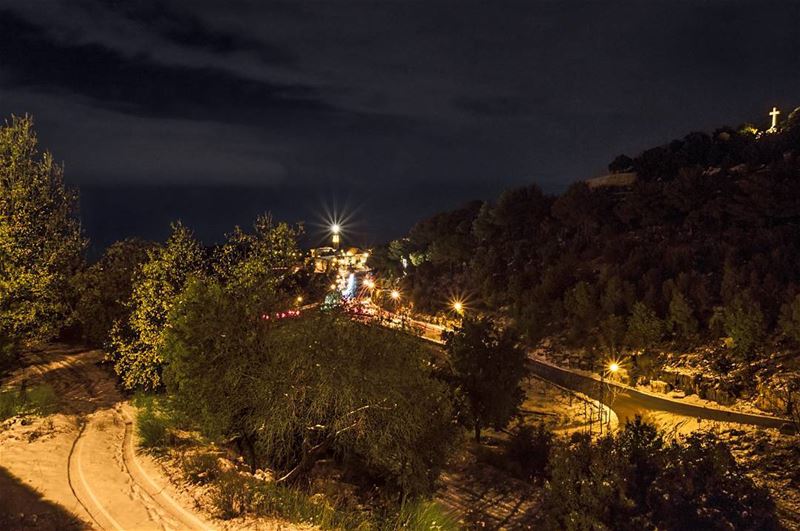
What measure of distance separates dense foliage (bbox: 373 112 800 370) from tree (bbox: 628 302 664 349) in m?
0.06

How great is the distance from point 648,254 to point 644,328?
1309cm

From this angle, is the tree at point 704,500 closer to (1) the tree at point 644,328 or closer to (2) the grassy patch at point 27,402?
(2) the grassy patch at point 27,402

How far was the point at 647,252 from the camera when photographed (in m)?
42.3

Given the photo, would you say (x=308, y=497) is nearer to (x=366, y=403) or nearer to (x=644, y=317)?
(x=366, y=403)

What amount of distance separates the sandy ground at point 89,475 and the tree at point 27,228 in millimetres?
2915

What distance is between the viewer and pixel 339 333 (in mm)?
11617

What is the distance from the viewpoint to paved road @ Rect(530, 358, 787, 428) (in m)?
22.6

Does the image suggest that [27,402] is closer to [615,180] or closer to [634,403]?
[634,403]

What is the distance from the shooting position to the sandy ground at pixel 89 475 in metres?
9.41

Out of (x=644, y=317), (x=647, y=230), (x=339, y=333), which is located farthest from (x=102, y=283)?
(x=647, y=230)

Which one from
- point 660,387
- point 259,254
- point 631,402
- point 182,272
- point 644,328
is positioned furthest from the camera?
point 644,328

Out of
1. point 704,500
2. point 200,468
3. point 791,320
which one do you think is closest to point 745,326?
point 791,320

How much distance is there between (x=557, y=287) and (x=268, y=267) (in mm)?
30204

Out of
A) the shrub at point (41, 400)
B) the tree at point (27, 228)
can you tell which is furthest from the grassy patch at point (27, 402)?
the tree at point (27, 228)
